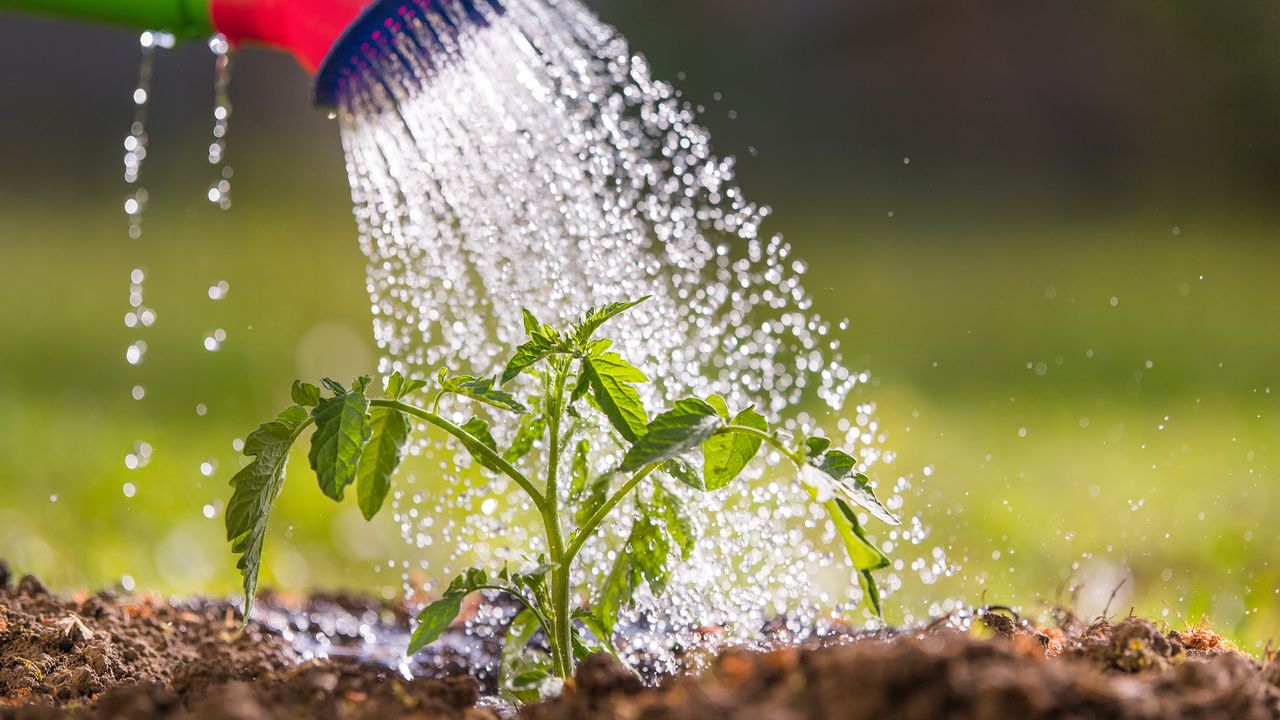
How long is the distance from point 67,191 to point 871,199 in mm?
3516

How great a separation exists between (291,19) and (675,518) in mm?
949

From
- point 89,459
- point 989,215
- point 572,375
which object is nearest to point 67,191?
point 89,459

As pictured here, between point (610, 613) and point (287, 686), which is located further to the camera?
point (610, 613)

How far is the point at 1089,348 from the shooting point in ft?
9.24

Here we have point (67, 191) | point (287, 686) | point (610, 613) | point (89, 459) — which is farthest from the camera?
point (67, 191)

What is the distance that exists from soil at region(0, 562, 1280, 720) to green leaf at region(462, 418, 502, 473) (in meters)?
0.20

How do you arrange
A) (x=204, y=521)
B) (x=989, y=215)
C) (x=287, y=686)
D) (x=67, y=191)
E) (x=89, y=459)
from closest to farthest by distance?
(x=287, y=686), (x=204, y=521), (x=89, y=459), (x=989, y=215), (x=67, y=191)

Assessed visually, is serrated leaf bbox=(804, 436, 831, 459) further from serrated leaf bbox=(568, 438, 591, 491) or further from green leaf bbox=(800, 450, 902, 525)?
serrated leaf bbox=(568, 438, 591, 491)

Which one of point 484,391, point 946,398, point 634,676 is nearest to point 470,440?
point 484,391

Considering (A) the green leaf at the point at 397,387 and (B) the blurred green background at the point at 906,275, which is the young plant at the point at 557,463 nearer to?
(A) the green leaf at the point at 397,387

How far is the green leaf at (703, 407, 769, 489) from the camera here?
109 cm

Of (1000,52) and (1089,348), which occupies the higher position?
(1000,52)

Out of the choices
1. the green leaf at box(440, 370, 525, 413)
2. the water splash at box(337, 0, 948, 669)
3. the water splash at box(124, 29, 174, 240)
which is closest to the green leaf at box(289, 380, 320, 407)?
the green leaf at box(440, 370, 525, 413)

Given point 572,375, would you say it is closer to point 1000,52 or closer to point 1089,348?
point 1089,348
